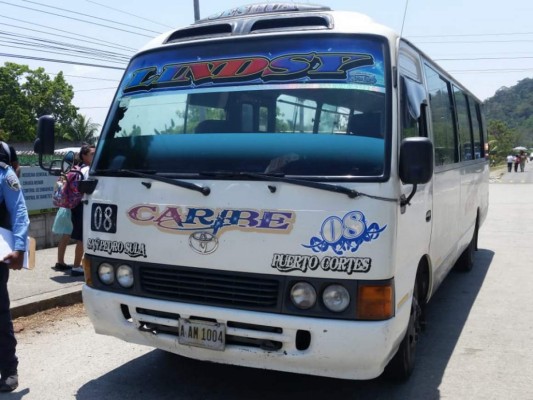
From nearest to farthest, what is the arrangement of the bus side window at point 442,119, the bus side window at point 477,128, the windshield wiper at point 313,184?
the windshield wiper at point 313,184 < the bus side window at point 442,119 < the bus side window at point 477,128

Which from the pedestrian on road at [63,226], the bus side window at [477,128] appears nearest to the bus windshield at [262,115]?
the pedestrian on road at [63,226]

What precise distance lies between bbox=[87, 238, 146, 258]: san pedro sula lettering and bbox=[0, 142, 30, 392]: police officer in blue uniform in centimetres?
50

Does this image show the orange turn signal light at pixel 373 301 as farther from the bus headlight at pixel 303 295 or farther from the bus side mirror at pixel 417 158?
the bus side mirror at pixel 417 158

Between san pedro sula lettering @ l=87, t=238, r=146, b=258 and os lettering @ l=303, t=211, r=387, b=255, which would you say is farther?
san pedro sula lettering @ l=87, t=238, r=146, b=258

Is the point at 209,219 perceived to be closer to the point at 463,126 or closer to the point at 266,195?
the point at 266,195

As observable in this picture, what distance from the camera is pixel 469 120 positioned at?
7523 millimetres

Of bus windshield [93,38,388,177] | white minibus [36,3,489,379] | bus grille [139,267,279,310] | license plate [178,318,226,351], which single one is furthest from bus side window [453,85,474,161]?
license plate [178,318,226,351]

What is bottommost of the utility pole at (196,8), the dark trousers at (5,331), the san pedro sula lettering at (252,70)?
the dark trousers at (5,331)

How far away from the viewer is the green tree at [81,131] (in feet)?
197

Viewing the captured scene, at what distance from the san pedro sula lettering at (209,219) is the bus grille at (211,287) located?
11.3 inches

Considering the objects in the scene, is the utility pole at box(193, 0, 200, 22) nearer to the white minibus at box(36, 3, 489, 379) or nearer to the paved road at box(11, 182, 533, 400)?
the paved road at box(11, 182, 533, 400)

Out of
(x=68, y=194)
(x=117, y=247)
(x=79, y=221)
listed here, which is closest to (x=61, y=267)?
(x=79, y=221)

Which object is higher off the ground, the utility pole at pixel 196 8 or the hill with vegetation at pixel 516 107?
the hill with vegetation at pixel 516 107

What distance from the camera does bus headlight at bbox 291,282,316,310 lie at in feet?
10.8
